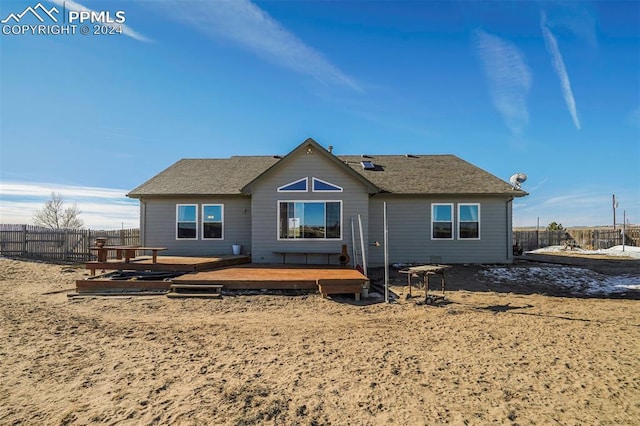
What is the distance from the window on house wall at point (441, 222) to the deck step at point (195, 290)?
342 inches

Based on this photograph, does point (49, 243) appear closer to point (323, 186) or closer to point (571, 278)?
point (323, 186)

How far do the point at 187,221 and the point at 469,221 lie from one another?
11.4 metres

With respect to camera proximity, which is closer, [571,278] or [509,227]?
[571,278]

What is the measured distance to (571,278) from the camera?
37.8 feet

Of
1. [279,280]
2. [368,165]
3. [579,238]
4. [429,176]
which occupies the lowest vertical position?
[279,280]

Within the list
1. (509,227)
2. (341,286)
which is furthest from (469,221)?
(341,286)

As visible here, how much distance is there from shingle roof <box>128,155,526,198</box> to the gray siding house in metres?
0.06

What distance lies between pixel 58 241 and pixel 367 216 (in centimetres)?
1528

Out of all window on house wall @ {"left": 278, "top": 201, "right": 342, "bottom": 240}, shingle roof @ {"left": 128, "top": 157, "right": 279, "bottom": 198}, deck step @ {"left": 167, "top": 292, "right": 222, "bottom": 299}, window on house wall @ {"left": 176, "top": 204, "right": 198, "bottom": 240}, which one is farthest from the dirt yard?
shingle roof @ {"left": 128, "top": 157, "right": 279, "bottom": 198}

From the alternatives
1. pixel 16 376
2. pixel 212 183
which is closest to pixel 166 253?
pixel 212 183

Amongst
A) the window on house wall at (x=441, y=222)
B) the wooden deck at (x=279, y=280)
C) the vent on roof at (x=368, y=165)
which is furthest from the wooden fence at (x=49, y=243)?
the window on house wall at (x=441, y=222)

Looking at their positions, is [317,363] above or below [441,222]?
below

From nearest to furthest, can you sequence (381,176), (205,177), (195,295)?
1. (195,295)
2. (381,176)
3. (205,177)

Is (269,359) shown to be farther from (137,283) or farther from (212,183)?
(212,183)
